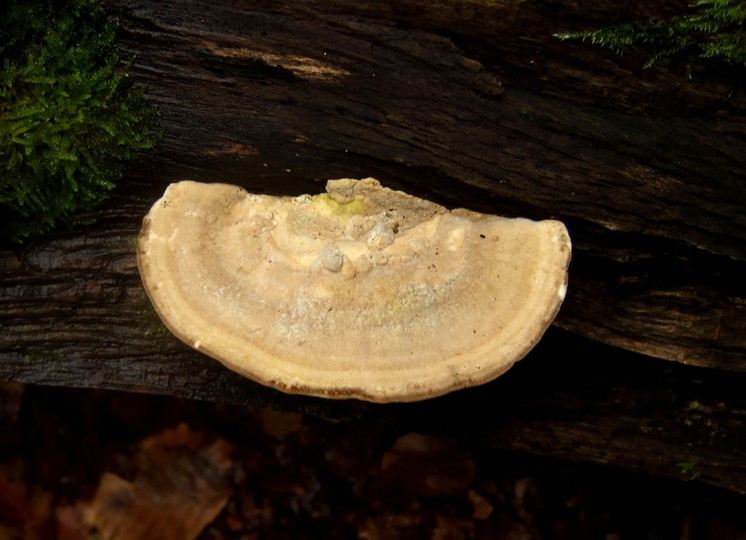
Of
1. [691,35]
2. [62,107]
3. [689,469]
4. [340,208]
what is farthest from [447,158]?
[689,469]

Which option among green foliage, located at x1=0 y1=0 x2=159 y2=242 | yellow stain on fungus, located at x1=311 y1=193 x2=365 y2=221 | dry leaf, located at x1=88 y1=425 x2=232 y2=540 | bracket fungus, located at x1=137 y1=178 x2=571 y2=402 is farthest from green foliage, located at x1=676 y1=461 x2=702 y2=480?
dry leaf, located at x1=88 y1=425 x2=232 y2=540

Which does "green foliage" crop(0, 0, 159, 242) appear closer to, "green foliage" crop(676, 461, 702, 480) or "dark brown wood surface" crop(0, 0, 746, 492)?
"dark brown wood surface" crop(0, 0, 746, 492)

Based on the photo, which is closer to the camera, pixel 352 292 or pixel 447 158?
pixel 352 292

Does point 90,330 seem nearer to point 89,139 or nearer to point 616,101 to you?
point 89,139

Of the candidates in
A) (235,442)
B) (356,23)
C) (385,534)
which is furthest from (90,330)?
(385,534)

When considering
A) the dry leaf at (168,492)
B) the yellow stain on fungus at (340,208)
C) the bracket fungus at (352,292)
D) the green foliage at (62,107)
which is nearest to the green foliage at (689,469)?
the bracket fungus at (352,292)

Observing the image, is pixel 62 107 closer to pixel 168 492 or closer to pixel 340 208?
pixel 340 208

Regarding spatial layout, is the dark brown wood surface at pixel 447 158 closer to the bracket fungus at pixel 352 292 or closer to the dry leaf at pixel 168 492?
the bracket fungus at pixel 352 292

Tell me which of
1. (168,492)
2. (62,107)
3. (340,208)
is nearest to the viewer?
(62,107)
